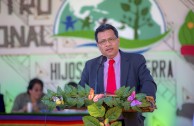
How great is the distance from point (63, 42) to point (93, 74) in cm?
381

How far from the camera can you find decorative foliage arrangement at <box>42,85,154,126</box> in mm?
2666

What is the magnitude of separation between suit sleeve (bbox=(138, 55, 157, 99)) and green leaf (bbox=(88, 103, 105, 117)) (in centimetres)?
44

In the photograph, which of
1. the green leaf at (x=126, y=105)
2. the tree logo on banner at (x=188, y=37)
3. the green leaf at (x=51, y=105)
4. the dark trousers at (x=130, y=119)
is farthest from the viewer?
the tree logo on banner at (x=188, y=37)

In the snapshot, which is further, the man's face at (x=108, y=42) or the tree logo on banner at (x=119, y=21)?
the tree logo on banner at (x=119, y=21)

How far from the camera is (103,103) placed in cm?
274

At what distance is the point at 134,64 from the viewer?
3.32 m

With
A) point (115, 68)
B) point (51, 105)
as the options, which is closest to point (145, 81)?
point (115, 68)

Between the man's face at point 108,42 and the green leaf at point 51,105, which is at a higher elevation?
the man's face at point 108,42

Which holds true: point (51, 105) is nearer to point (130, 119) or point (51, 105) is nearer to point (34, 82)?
point (130, 119)

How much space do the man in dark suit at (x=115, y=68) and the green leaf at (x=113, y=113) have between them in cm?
45

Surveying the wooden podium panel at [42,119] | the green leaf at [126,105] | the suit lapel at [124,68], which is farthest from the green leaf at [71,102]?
the wooden podium panel at [42,119]

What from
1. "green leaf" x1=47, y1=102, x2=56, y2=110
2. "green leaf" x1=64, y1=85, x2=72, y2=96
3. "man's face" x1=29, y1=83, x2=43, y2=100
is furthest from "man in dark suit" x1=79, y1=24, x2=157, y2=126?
"man's face" x1=29, y1=83, x2=43, y2=100

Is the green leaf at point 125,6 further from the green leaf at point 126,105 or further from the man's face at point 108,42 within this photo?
the green leaf at point 126,105

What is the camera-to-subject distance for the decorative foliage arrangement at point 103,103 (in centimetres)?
267
